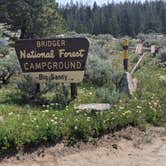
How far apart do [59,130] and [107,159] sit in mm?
868

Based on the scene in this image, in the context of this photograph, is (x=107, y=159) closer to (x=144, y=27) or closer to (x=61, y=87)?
(x=61, y=87)

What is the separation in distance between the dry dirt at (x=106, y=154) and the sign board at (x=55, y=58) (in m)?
2.62

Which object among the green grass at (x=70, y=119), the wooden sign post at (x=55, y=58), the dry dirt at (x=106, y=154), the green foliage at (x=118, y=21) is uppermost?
the wooden sign post at (x=55, y=58)

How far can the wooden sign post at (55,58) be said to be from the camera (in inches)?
422

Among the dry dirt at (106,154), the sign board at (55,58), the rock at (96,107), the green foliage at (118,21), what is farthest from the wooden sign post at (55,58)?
the green foliage at (118,21)

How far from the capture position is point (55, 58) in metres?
10.8

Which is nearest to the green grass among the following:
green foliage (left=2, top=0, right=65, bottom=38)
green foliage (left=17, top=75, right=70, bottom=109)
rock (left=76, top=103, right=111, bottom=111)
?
rock (left=76, top=103, right=111, bottom=111)

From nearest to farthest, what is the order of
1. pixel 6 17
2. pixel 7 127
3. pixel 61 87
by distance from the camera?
pixel 7 127 < pixel 61 87 < pixel 6 17

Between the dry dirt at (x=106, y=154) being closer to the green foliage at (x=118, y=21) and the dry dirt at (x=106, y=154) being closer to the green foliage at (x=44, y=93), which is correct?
the green foliage at (x=44, y=93)

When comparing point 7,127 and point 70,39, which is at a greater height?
point 70,39

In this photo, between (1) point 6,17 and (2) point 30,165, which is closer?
(2) point 30,165

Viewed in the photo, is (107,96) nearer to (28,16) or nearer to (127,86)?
(127,86)

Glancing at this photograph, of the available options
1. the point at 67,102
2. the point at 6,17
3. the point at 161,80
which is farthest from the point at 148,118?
the point at 6,17

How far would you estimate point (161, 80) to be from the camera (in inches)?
526
